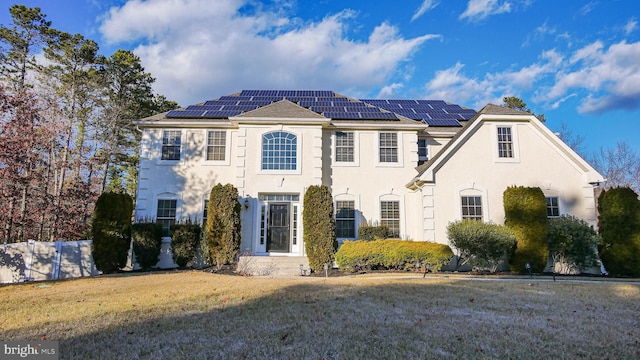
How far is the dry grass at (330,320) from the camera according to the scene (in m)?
4.93

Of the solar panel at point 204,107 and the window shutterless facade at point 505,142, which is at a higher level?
the solar panel at point 204,107

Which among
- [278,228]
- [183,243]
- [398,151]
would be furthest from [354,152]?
[183,243]

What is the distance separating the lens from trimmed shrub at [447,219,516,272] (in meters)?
13.2

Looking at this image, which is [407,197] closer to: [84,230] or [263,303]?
[263,303]

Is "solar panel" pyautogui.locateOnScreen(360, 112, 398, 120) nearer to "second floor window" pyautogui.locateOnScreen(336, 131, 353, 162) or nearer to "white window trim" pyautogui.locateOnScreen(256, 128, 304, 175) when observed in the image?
"second floor window" pyautogui.locateOnScreen(336, 131, 353, 162)

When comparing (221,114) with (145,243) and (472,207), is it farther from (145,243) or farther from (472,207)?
(472,207)

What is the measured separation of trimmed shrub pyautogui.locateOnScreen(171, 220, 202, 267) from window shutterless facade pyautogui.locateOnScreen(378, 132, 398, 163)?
888 centimetres

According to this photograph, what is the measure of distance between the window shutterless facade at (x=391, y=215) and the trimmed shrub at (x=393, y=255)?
2.80 m

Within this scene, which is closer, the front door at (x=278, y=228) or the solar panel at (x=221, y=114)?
the front door at (x=278, y=228)

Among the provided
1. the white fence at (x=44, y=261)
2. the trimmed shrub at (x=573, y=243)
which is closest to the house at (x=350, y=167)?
the trimmed shrub at (x=573, y=243)

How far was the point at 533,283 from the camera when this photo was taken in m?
10.7

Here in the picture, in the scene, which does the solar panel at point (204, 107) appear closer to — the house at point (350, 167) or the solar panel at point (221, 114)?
the house at point (350, 167)

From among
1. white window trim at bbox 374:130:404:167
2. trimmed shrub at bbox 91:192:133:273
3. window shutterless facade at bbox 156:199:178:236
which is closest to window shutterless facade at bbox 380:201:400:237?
white window trim at bbox 374:130:404:167

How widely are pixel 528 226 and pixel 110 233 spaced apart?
15669 mm
